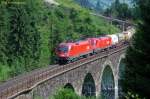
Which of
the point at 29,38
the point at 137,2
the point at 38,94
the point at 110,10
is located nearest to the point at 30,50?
the point at 29,38

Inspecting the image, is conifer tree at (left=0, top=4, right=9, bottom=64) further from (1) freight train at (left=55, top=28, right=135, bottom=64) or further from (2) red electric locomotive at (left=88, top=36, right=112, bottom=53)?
(2) red electric locomotive at (left=88, top=36, right=112, bottom=53)

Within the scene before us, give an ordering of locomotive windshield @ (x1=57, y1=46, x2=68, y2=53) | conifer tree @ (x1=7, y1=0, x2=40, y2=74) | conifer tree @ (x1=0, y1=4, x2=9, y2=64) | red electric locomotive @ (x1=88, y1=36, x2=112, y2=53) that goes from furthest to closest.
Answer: conifer tree @ (x1=7, y1=0, x2=40, y2=74)
conifer tree @ (x1=0, y1=4, x2=9, y2=64)
red electric locomotive @ (x1=88, y1=36, x2=112, y2=53)
locomotive windshield @ (x1=57, y1=46, x2=68, y2=53)

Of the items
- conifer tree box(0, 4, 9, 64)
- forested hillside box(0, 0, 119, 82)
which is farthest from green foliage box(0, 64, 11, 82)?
conifer tree box(0, 4, 9, 64)

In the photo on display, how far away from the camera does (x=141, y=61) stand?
18141 millimetres

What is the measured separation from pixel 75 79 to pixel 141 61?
3739 cm

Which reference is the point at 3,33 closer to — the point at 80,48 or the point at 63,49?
the point at 80,48

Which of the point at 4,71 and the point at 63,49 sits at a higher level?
the point at 63,49

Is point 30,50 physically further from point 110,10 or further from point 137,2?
point 110,10

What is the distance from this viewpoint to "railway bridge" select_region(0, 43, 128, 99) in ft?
128

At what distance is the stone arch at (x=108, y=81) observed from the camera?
7256 centimetres

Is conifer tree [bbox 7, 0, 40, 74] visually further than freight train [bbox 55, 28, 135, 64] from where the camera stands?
Yes

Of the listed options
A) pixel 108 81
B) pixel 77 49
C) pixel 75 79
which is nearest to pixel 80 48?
pixel 77 49

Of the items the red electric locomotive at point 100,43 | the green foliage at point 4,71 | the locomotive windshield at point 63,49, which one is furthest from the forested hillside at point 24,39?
the red electric locomotive at point 100,43

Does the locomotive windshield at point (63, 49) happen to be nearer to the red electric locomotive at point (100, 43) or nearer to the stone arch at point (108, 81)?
the red electric locomotive at point (100, 43)
